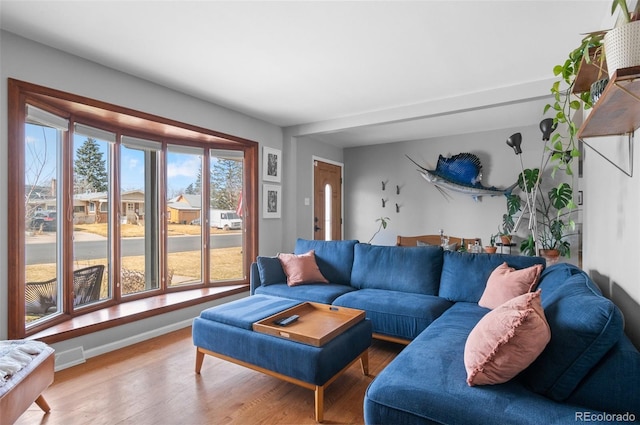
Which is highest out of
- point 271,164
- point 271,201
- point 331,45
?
point 331,45

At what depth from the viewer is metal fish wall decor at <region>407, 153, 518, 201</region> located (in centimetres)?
494

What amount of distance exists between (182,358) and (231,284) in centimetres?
160

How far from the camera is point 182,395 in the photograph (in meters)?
2.09

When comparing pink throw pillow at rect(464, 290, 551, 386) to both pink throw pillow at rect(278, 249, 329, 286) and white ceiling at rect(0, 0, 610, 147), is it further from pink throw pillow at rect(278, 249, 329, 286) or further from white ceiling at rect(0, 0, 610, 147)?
pink throw pillow at rect(278, 249, 329, 286)

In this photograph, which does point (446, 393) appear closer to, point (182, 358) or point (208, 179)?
point (182, 358)

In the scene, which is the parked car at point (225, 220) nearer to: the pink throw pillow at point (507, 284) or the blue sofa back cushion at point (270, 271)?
the blue sofa back cushion at point (270, 271)

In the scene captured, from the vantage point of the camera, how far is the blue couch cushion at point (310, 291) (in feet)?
9.89

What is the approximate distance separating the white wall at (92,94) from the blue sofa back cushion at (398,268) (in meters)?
1.91

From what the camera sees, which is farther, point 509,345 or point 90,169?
point 90,169

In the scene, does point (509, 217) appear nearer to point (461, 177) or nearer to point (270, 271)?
point (461, 177)

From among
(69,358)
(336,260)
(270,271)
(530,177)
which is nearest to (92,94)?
(69,358)

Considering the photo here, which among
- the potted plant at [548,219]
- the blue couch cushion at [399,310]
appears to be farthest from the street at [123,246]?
the potted plant at [548,219]

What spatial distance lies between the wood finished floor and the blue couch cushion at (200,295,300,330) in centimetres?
42

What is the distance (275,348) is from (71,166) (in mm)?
2532
